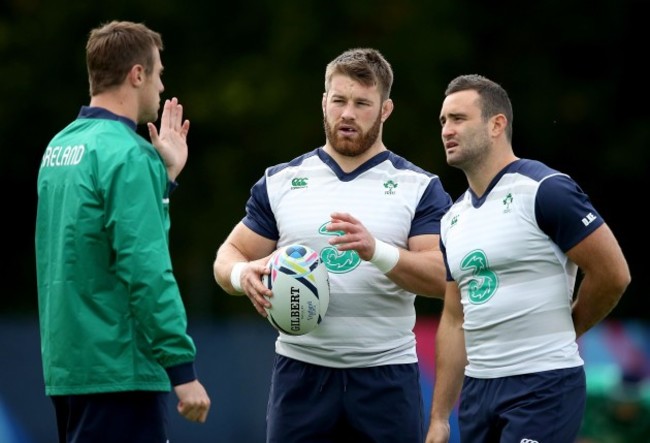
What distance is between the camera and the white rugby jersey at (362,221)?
265 inches

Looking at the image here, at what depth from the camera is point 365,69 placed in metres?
6.88

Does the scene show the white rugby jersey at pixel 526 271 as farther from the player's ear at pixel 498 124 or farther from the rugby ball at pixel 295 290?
the rugby ball at pixel 295 290

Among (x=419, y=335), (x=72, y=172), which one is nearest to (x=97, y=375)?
(x=72, y=172)

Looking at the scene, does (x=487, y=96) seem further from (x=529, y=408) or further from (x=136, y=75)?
(x=136, y=75)

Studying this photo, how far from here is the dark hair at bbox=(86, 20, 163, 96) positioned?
572 cm

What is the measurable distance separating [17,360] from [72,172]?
910 cm

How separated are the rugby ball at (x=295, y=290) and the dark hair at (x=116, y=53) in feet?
4.13

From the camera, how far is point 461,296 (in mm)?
6598

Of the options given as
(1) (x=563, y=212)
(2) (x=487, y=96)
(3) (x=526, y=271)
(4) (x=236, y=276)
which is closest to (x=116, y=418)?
(4) (x=236, y=276)

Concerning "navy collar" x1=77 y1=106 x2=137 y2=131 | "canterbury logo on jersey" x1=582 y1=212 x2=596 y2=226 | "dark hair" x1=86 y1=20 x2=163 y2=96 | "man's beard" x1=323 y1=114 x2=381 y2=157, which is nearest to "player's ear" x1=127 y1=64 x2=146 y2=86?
"dark hair" x1=86 y1=20 x2=163 y2=96

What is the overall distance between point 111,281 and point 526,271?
6.61ft

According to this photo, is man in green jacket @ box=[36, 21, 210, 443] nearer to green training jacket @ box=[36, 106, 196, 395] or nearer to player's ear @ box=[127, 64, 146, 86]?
green training jacket @ box=[36, 106, 196, 395]

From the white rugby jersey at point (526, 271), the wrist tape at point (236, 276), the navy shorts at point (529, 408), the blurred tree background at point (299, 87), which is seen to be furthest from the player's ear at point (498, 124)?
the blurred tree background at point (299, 87)

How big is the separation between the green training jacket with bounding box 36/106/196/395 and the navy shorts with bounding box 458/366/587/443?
5.20ft
